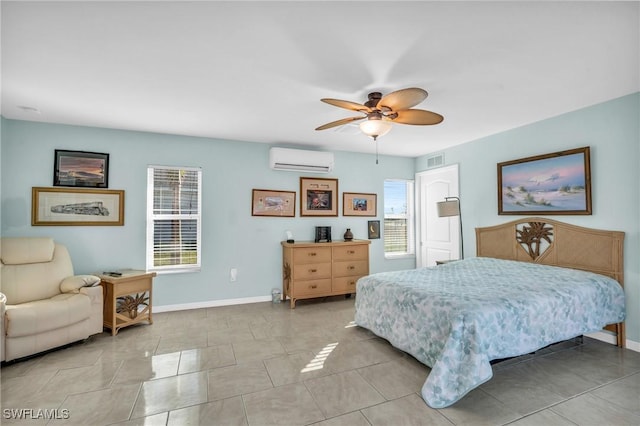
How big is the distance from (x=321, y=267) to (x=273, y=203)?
48.6 inches

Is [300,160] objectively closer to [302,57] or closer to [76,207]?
[302,57]

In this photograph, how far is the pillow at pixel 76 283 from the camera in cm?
313

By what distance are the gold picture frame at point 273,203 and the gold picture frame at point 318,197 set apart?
0.62 ft

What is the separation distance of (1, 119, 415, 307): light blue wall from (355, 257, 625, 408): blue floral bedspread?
6.24 feet

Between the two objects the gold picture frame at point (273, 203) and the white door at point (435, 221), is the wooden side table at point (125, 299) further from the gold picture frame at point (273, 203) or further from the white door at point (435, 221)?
the white door at point (435, 221)

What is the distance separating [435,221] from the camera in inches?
210

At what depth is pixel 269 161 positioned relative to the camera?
4664 millimetres

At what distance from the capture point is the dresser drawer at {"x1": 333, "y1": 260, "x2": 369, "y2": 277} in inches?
182

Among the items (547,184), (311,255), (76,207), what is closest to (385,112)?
(547,184)

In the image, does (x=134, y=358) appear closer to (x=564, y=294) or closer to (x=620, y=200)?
(x=564, y=294)

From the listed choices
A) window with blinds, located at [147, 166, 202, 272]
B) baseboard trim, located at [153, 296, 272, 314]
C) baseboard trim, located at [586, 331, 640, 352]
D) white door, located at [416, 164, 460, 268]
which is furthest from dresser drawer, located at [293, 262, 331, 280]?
baseboard trim, located at [586, 331, 640, 352]

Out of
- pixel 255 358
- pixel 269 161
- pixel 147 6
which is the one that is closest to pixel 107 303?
pixel 255 358

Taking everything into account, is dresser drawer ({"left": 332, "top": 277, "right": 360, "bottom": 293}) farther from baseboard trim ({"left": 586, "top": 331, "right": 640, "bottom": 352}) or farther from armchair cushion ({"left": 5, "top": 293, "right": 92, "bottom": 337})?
armchair cushion ({"left": 5, "top": 293, "right": 92, "bottom": 337})

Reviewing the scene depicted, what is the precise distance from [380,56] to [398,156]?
3.63 meters
